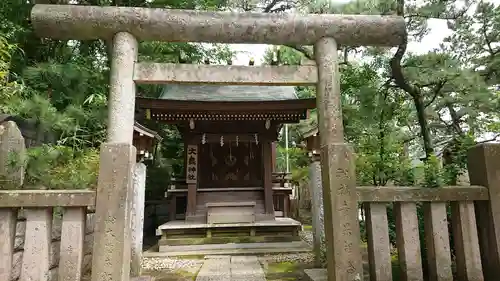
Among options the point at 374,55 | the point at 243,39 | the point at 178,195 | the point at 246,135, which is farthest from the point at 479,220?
the point at 178,195

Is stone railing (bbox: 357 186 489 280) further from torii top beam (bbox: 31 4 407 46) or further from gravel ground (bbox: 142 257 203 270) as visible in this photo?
gravel ground (bbox: 142 257 203 270)

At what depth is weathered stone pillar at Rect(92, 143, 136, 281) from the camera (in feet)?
9.64

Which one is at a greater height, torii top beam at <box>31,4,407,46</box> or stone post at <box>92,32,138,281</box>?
torii top beam at <box>31,4,407,46</box>

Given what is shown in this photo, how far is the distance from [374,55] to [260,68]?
594cm

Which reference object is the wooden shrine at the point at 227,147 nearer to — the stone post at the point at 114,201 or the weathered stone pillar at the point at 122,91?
the weathered stone pillar at the point at 122,91

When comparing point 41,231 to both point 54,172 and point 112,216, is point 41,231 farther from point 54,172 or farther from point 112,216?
point 54,172

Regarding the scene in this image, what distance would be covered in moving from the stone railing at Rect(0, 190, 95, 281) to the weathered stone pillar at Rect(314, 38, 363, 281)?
240cm

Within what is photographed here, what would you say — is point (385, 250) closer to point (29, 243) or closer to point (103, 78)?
point (29, 243)

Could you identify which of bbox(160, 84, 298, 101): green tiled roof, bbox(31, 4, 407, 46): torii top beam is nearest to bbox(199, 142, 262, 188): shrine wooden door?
bbox(160, 84, 298, 101): green tiled roof

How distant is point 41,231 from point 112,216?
0.62 m

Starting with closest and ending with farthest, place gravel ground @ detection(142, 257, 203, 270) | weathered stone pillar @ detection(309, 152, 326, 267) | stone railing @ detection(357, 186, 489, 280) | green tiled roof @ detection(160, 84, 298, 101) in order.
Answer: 1. stone railing @ detection(357, 186, 489, 280)
2. weathered stone pillar @ detection(309, 152, 326, 267)
3. gravel ground @ detection(142, 257, 203, 270)
4. green tiled roof @ detection(160, 84, 298, 101)

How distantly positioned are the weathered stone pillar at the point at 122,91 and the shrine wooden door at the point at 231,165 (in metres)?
6.96

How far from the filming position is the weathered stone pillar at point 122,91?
3.25 meters

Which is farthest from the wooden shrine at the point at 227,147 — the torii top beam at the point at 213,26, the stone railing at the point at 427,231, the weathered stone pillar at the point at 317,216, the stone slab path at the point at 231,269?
the stone railing at the point at 427,231
